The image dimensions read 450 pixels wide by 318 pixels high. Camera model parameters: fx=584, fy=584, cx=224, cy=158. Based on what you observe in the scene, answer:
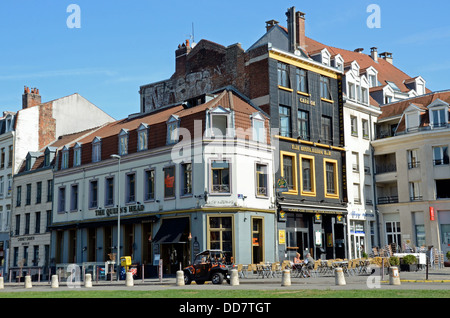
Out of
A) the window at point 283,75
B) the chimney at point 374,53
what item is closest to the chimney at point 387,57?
the chimney at point 374,53

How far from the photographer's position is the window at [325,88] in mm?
42750

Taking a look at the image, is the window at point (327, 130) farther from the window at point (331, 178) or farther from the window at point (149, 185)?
the window at point (149, 185)

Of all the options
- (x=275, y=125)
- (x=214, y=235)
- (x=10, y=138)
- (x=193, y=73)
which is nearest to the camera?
(x=214, y=235)

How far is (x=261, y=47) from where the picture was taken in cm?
3919

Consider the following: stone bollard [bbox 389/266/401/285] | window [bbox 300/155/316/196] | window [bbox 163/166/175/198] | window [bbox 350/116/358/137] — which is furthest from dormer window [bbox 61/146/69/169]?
stone bollard [bbox 389/266/401/285]

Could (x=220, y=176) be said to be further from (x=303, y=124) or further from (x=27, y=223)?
(x=27, y=223)

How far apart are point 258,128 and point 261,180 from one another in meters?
3.33

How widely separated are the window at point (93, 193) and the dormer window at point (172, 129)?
8.43 metres

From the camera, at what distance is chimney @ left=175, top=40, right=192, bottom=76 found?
1810 inches
